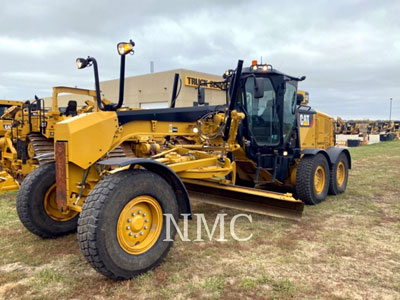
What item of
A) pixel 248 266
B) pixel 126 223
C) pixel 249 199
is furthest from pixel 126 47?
pixel 249 199

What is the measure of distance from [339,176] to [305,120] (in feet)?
5.16

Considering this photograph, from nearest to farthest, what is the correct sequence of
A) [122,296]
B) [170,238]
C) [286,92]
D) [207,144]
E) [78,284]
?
[122,296] → [78,284] → [170,238] → [207,144] → [286,92]

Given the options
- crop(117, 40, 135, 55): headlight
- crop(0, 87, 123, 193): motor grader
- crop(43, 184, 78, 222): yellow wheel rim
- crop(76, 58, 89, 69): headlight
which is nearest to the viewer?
crop(117, 40, 135, 55): headlight

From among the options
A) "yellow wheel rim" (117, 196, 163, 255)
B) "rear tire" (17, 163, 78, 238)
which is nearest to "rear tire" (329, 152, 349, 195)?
"yellow wheel rim" (117, 196, 163, 255)

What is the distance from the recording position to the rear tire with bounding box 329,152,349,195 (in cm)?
693

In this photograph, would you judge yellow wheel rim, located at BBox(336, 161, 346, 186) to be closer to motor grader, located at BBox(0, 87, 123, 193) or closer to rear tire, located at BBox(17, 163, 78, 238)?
rear tire, located at BBox(17, 163, 78, 238)

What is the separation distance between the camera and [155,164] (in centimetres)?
355

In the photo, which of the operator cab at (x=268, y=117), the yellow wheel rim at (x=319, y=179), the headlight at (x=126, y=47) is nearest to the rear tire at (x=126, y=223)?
the headlight at (x=126, y=47)

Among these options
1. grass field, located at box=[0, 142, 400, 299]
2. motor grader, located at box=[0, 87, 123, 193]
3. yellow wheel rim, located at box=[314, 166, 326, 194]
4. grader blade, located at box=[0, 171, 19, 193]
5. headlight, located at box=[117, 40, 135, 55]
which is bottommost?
grass field, located at box=[0, 142, 400, 299]

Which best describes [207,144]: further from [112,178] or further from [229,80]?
[112,178]

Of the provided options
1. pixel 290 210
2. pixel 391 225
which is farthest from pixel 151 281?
pixel 391 225

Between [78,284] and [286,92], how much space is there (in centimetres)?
463

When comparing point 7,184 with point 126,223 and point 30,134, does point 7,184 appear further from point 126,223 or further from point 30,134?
point 126,223

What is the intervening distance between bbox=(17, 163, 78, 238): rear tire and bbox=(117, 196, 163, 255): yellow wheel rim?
1521 mm
